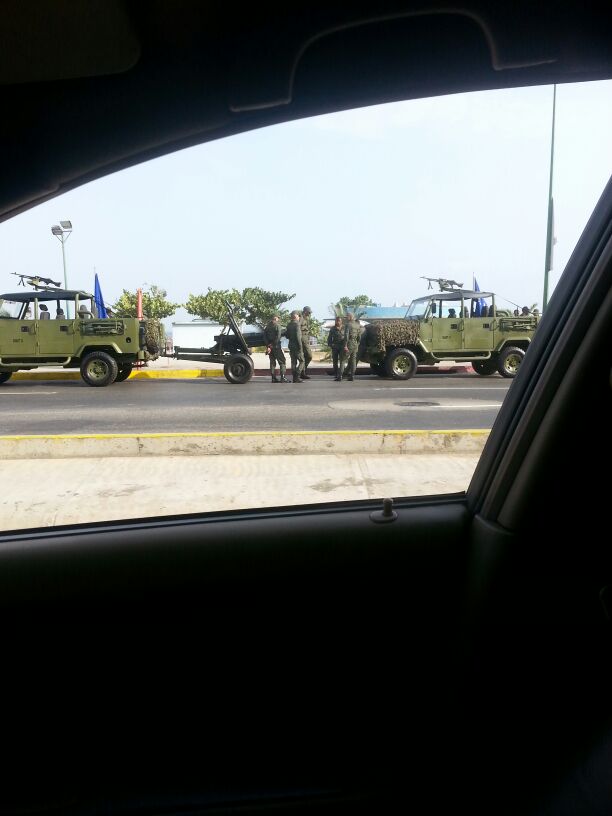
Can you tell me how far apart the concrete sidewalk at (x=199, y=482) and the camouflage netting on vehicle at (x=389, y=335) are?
7746 millimetres

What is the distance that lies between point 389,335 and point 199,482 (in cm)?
870

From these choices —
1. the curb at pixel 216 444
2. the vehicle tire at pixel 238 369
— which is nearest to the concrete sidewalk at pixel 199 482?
the curb at pixel 216 444

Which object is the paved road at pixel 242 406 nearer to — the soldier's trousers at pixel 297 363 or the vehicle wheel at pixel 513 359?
the vehicle wheel at pixel 513 359

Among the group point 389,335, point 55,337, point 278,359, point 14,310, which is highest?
point 14,310

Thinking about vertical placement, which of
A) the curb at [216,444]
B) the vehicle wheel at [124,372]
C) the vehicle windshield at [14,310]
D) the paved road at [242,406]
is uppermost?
the vehicle windshield at [14,310]

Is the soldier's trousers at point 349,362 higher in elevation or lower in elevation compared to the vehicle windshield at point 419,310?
lower

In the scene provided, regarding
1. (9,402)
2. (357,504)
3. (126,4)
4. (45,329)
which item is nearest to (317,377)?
(9,402)

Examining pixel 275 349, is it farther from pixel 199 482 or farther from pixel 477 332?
pixel 199 482

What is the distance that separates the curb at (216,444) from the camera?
3.46m

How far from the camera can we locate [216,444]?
3.78 meters

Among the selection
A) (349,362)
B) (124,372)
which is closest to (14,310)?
(124,372)

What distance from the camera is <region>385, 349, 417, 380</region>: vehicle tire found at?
11141 millimetres

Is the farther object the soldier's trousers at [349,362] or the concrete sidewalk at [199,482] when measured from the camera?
the soldier's trousers at [349,362]

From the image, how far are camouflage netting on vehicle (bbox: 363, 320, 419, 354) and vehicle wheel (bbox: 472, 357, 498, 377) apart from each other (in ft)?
6.17
